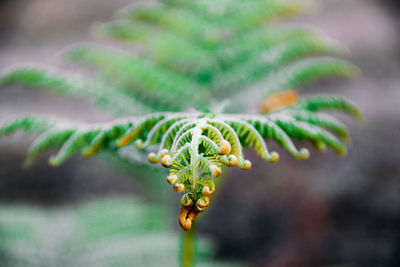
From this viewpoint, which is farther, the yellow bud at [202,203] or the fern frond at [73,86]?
the fern frond at [73,86]

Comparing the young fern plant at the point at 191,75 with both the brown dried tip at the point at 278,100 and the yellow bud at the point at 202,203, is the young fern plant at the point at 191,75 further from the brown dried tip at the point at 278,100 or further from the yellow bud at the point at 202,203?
the yellow bud at the point at 202,203

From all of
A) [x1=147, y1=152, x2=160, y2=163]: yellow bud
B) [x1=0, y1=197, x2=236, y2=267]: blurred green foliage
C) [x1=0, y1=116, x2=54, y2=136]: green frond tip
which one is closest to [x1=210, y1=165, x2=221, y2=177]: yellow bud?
[x1=147, y1=152, x2=160, y2=163]: yellow bud

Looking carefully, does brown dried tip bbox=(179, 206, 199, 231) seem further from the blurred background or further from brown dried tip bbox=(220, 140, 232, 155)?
the blurred background

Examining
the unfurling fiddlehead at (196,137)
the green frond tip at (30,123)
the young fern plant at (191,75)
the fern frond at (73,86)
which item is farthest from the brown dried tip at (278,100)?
the green frond tip at (30,123)

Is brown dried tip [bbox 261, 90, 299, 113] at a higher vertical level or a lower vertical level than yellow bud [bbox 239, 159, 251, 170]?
higher

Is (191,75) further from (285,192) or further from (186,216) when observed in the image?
(285,192)

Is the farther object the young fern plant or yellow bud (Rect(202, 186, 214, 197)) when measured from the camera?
the young fern plant
